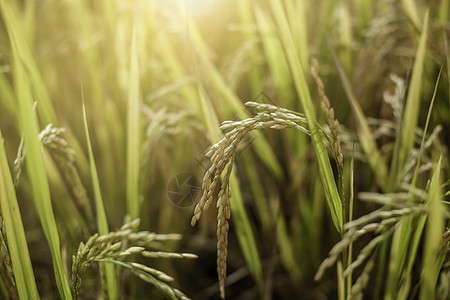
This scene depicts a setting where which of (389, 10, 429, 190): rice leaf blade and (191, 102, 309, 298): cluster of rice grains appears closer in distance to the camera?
(191, 102, 309, 298): cluster of rice grains

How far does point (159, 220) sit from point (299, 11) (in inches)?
33.5

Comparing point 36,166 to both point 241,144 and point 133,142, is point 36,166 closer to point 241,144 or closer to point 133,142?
point 133,142

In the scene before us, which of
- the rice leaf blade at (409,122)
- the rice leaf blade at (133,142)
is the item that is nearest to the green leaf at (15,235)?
the rice leaf blade at (133,142)

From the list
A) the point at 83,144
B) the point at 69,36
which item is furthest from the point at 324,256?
the point at 69,36

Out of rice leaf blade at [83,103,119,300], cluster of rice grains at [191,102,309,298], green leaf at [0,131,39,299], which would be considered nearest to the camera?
cluster of rice grains at [191,102,309,298]

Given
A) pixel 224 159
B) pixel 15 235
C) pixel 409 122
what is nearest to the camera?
pixel 224 159

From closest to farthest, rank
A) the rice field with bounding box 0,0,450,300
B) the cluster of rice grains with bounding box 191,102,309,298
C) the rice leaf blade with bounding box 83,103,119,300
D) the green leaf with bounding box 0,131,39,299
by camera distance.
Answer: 1. the cluster of rice grains with bounding box 191,102,309,298
2. the green leaf with bounding box 0,131,39,299
3. the rice leaf blade with bounding box 83,103,119,300
4. the rice field with bounding box 0,0,450,300

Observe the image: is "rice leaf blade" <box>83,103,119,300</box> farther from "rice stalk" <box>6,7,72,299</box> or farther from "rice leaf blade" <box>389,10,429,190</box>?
"rice leaf blade" <box>389,10,429,190</box>

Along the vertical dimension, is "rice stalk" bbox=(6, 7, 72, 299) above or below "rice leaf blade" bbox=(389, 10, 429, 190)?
above

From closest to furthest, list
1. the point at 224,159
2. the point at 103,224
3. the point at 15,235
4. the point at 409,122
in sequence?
the point at 224,159 < the point at 15,235 < the point at 103,224 < the point at 409,122

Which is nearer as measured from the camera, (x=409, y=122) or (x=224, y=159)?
(x=224, y=159)

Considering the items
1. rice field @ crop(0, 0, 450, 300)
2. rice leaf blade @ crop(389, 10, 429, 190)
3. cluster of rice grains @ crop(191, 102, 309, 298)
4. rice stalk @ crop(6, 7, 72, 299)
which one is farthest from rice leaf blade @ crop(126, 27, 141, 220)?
rice leaf blade @ crop(389, 10, 429, 190)

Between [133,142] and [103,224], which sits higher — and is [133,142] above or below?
above

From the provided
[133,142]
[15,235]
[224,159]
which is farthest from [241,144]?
[15,235]
